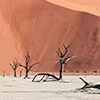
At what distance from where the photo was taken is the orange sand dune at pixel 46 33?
73125mm

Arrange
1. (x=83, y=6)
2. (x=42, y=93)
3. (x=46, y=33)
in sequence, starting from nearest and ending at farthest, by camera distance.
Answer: (x=42, y=93) → (x=46, y=33) → (x=83, y=6)

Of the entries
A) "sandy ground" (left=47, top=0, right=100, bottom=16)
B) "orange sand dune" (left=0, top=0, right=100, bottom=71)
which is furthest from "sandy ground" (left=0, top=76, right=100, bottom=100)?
"sandy ground" (left=47, top=0, right=100, bottom=16)

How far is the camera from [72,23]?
8069 centimetres

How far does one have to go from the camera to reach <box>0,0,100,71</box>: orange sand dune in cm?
7312

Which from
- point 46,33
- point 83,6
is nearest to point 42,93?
point 46,33

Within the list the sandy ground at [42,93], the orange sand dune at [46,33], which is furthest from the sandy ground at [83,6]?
the sandy ground at [42,93]

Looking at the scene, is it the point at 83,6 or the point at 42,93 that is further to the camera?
the point at 83,6

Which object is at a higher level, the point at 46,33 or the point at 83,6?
the point at 83,6

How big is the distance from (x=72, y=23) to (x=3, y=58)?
1972 centimetres

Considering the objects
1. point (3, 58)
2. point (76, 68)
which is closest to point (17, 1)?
point (3, 58)

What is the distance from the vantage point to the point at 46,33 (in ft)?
267

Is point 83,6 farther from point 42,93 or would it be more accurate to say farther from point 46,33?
point 42,93

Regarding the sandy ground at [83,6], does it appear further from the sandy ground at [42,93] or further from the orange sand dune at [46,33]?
the sandy ground at [42,93]

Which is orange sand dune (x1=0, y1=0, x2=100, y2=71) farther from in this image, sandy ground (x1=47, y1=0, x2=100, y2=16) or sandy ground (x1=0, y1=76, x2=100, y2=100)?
sandy ground (x1=0, y1=76, x2=100, y2=100)
